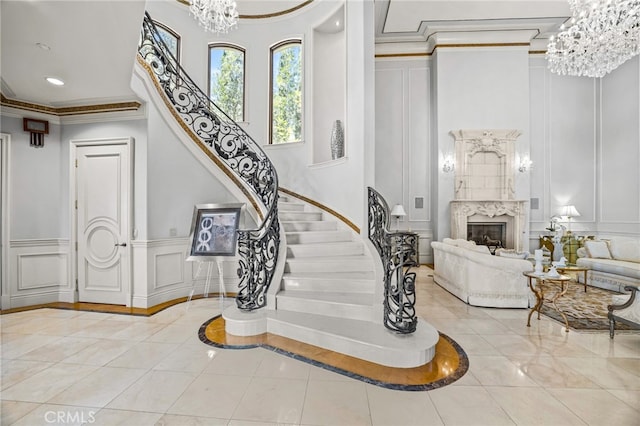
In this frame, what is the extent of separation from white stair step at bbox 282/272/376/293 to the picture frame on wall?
3.15 feet

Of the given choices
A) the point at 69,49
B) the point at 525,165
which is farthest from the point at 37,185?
the point at 525,165

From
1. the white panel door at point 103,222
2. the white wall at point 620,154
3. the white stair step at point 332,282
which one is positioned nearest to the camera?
the white stair step at point 332,282

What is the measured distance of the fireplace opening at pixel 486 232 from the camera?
8.21m

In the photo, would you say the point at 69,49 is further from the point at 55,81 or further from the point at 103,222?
the point at 103,222

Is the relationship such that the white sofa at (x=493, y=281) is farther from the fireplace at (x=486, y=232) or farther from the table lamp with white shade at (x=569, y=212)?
the table lamp with white shade at (x=569, y=212)

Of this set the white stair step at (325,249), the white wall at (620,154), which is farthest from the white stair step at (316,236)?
the white wall at (620,154)

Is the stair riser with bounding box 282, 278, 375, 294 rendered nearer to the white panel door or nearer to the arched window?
the white panel door

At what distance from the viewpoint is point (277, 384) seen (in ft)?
8.08

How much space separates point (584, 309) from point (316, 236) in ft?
13.5

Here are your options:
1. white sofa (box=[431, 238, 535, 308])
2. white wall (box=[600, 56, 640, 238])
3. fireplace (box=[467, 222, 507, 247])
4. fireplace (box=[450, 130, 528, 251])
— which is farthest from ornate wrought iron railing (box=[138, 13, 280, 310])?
white wall (box=[600, 56, 640, 238])

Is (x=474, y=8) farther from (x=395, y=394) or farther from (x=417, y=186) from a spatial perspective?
(x=395, y=394)

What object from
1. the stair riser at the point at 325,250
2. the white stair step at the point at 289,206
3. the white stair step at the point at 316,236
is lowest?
the stair riser at the point at 325,250

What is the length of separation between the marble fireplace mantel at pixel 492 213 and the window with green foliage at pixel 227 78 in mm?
6112

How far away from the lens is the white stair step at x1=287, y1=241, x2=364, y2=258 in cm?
448
